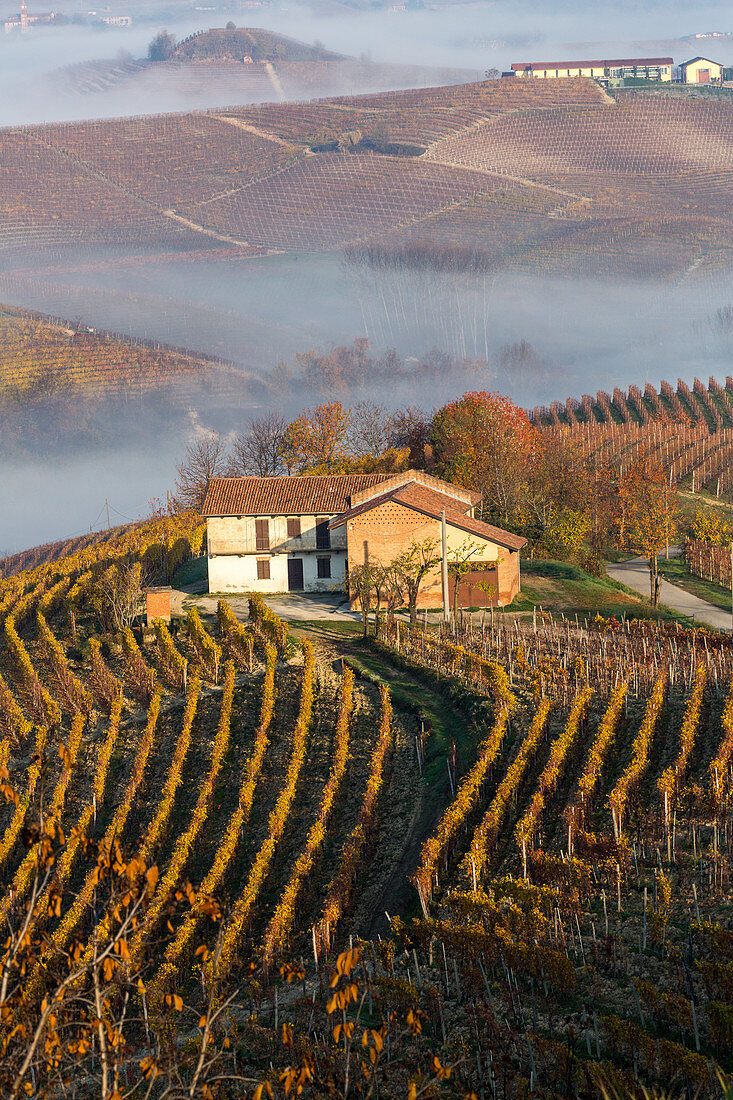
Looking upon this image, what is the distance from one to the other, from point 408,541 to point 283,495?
8062mm

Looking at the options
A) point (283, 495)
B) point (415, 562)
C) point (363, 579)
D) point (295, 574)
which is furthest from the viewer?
point (283, 495)

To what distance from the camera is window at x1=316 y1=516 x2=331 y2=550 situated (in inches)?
2034

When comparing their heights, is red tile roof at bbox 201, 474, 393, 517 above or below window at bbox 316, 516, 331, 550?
above

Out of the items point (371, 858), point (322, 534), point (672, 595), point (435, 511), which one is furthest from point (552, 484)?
point (371, 858)

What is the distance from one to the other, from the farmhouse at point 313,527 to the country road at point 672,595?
7420 mm

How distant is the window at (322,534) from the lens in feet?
169

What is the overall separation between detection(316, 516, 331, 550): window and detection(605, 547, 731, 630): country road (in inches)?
567

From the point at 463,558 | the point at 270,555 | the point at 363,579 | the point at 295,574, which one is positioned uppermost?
the point at 463,558

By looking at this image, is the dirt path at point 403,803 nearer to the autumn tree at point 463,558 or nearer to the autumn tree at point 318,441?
the autumn tree at point 463,558

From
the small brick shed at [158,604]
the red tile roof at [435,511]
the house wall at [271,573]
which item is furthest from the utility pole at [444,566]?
the small brick shed at [158,604]

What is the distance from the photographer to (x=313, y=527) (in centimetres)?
5166

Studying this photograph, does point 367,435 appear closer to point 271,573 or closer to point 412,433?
point 412,433

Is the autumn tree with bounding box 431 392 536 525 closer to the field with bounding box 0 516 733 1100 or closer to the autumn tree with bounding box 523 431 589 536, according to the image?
the autumn tree with bounding box 523 431 589 536

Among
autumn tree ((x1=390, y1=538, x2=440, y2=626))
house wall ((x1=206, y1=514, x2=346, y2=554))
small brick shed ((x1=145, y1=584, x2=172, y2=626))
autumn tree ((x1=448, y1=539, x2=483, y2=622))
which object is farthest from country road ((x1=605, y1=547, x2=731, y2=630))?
small brick shed ((x1=145, y1=584, x2=172, y2=626))
